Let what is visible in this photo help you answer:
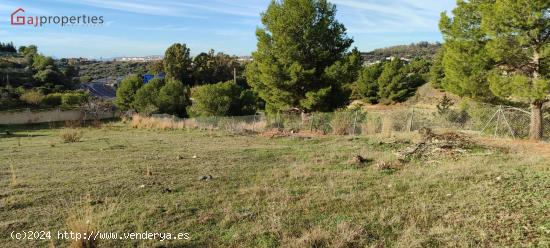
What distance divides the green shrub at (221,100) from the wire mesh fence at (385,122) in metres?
3.58

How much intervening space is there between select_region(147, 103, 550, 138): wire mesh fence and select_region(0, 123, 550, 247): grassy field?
445cm

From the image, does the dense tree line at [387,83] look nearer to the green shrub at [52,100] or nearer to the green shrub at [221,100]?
the green shrub at [221,100]

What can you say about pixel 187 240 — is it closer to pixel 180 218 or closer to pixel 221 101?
pixel 180 218

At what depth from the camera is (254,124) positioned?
781 inches

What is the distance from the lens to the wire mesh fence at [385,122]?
45.2ft

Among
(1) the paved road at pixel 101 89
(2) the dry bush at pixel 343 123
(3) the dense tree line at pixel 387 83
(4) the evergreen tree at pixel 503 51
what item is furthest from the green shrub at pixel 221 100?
(1) the paved road at pixel 101 89

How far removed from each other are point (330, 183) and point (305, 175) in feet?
2.73

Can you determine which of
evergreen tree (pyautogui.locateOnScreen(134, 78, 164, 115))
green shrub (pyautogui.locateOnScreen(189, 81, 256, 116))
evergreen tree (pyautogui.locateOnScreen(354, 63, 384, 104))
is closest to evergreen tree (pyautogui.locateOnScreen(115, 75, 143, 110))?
evergreen tree (pyautogui.locateOnScreen(134, 78, 164, 115))

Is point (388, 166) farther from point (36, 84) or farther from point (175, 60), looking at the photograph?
point (175, 60)

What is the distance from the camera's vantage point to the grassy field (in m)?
4.37

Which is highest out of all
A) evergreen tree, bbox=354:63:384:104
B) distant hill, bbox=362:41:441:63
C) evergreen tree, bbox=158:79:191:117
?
distant hill, bbox=362:41:441:63

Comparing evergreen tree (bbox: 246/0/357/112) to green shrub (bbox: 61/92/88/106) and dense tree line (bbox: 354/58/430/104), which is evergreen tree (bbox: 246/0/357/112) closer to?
dense tree line (bbox: 354/58/430/104)

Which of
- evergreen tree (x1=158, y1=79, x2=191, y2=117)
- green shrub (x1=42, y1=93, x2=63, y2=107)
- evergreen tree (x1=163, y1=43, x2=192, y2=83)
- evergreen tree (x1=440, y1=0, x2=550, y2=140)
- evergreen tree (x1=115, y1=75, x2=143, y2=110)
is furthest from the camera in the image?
evergreen tree (x1=163, y1=43, x2=192, y2=83)

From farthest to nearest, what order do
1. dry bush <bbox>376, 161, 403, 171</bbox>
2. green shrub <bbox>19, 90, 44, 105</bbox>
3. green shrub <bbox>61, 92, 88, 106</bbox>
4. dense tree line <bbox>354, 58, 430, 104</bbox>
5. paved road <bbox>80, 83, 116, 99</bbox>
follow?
paved road <bbox>80, 83, 116, 99</bbox>
dense tree line <bbox>354, 58, 430, 104</bbox>
green shrub <bbox>61, 92, 88, 106</bbox>
green shrub <bbox>19, 90, 44, 105</bbox>
dry bush <bbox>376, 161, 403, 171</bbox>
